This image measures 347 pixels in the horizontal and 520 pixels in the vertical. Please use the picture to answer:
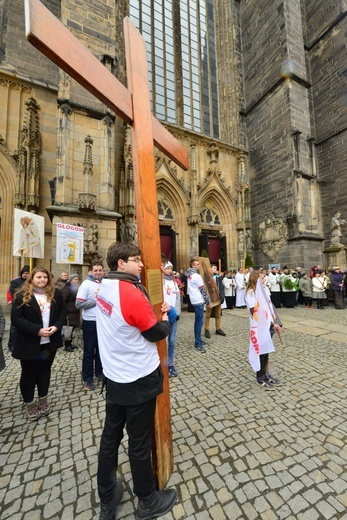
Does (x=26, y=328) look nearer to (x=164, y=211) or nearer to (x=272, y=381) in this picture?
(x=272, y=381)

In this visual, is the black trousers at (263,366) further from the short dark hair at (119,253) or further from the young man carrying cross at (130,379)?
the short dark hair at (119,253)

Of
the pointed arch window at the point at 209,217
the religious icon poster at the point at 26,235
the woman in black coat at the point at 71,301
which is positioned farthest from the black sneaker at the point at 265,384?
the pointed arch window at the point at 209,217

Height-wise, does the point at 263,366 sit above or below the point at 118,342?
below

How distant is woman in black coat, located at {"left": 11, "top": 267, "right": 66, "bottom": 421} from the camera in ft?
8.12

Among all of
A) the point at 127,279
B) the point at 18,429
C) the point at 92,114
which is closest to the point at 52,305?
the point at 18,429

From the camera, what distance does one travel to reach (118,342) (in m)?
1.39

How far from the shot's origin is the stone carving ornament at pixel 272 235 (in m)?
11.5

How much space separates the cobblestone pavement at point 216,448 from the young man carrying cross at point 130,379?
0.28 m

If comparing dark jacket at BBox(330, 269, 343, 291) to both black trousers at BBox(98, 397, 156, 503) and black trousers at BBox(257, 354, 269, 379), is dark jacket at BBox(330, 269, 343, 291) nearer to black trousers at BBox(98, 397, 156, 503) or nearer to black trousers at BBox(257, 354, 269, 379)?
black trousers at BBox(257, 354, 269, 379)

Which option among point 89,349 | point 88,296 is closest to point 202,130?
point 88,296

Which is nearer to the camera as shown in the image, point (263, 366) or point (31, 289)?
point (31, 289)

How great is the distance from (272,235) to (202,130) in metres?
7.54

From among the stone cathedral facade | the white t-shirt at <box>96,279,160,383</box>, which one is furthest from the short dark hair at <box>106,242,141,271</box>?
the stone cathedral facade

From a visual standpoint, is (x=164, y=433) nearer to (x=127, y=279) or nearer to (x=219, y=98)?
(x=127, y=279)
